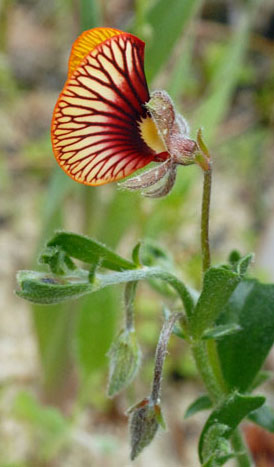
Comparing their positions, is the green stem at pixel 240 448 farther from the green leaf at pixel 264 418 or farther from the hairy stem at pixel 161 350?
the hairy stem at pixel 161 350

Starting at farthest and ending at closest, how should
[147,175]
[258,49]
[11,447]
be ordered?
[258,49]
[11,447]
[147,175]

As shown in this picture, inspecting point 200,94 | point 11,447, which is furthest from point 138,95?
point 200,94

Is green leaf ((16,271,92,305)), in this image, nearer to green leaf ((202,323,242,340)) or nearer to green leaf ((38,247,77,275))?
green leaf ((38,247,77,275))

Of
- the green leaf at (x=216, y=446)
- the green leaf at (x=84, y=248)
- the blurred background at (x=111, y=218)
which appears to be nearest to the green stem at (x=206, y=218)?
the green leaf at (x=84, y=248)

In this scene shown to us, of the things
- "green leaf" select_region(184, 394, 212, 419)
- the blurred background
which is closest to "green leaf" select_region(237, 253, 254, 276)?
"green leaf" select_region(184, 394, 212, 419)

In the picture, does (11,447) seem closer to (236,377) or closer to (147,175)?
(236,377)

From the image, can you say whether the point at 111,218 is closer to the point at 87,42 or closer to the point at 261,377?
the point at 261,377

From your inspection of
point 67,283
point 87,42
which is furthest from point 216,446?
point 87,42
